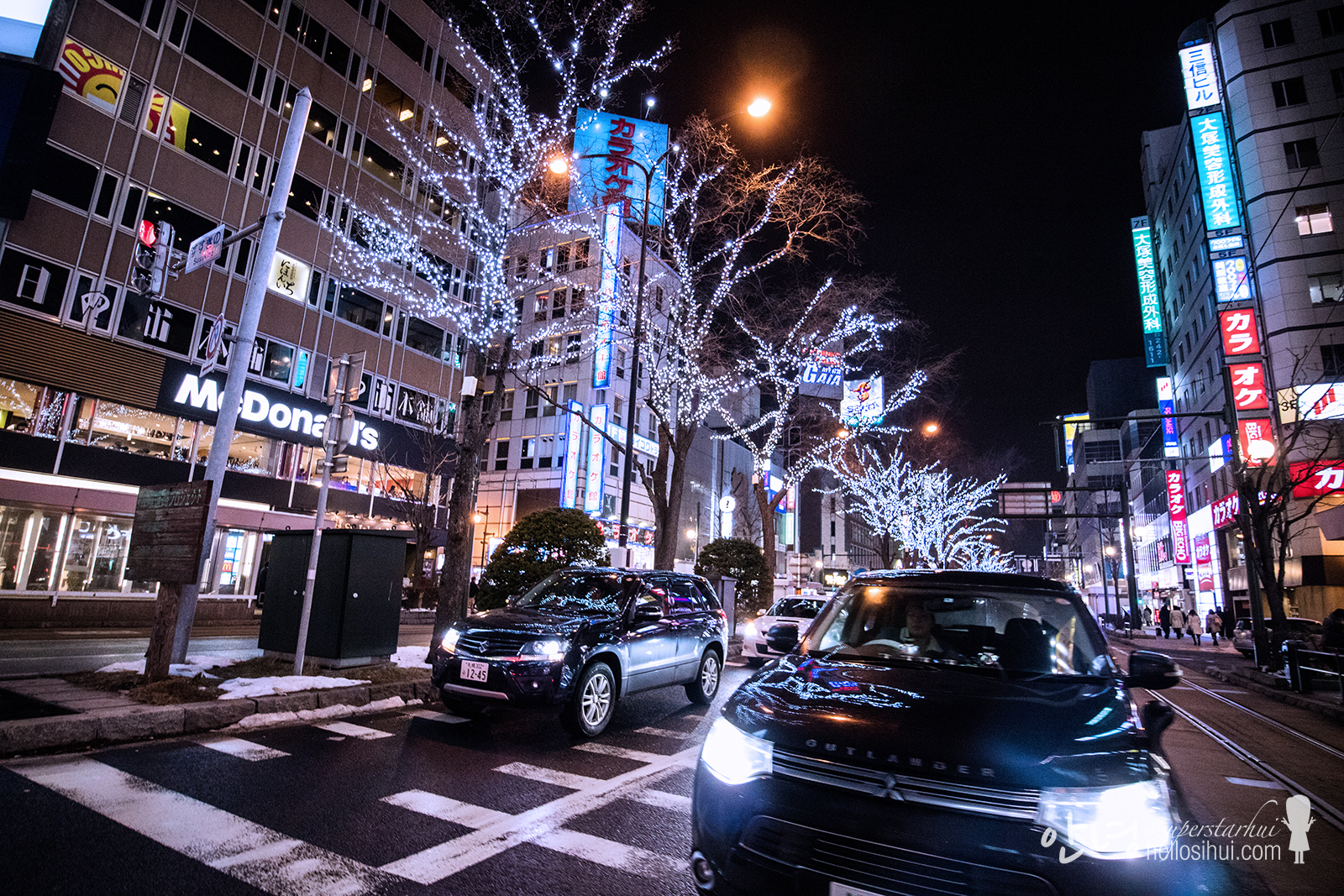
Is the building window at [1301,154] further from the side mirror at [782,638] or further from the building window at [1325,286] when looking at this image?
the side mirror at [782,638]

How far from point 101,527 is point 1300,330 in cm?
4627

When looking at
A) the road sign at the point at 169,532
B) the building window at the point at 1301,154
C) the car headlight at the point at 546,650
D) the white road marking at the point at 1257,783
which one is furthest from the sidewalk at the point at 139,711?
the building window at the point at 1301,154

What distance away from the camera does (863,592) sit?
4387 millimetres

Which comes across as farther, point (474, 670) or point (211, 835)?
point (474, 670)

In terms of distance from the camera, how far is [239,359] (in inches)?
358

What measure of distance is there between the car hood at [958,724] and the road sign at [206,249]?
10.2 m

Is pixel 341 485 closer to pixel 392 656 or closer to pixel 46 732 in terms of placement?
pixel 392 656

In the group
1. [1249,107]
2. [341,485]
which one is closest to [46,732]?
[341,485]

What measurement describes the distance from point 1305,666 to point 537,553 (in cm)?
1562

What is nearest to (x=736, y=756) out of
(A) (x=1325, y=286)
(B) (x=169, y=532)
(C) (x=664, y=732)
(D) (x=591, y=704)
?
(D) (x=591, y=704)

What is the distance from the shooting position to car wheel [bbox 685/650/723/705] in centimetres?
922

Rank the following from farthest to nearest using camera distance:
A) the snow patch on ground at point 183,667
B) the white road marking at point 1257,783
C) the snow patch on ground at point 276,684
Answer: the snow patch on ground at point 183,667
the snow patch on ground at point 276,684
the white road marking at point 1257,783

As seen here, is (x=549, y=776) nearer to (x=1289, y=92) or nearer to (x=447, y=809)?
(x=447, y=809)

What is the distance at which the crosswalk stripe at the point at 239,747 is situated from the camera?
5.54 meters
